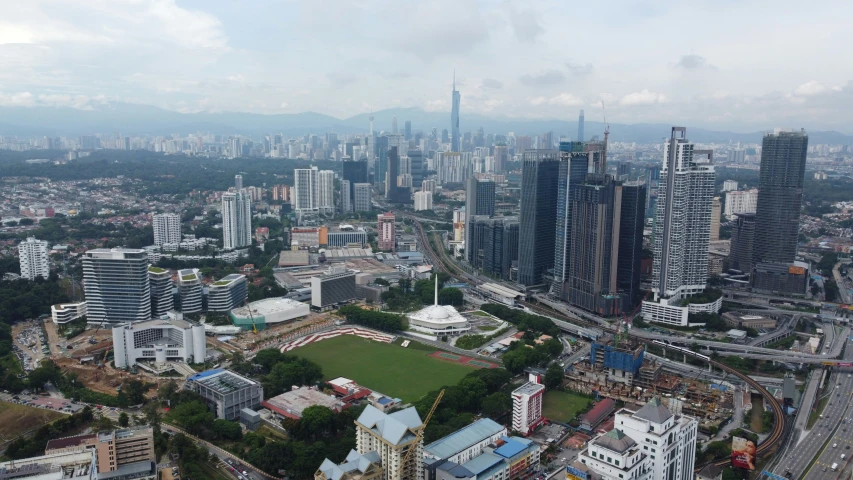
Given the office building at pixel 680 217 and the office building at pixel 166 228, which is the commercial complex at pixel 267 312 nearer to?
the office building at pixel 680 217

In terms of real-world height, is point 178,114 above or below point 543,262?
above

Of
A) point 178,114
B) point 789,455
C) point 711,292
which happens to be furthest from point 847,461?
point 178,114

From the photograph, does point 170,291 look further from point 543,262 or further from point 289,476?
point 543,262

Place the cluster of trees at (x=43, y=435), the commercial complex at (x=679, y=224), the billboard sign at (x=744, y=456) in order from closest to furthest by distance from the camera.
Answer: the billboard sign at (x=744, y=456)
the cluster of trees at (x=43, y=435)
the commercial complex at (x=679, y=224)

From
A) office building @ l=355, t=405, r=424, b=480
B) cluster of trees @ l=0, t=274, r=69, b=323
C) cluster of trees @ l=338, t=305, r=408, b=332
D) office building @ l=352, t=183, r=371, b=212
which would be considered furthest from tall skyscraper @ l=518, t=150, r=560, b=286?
office building @ l=352, t=183, r=371, b=212

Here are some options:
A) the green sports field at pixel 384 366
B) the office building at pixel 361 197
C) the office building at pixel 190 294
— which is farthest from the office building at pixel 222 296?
the office building at pixel 361 197

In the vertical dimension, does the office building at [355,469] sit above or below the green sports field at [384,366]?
above
